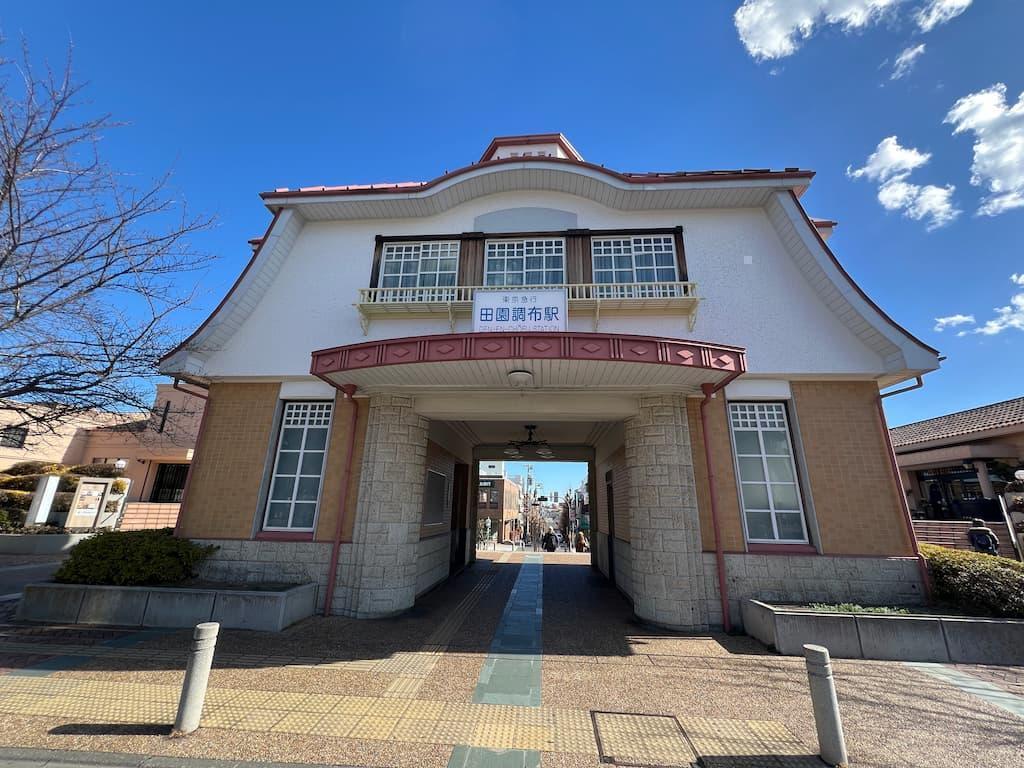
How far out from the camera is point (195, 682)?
3680 mm

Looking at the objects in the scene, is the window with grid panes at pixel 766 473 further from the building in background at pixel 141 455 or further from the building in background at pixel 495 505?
the building in background at pixel 495 505

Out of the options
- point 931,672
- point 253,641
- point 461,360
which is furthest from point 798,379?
point 253,641

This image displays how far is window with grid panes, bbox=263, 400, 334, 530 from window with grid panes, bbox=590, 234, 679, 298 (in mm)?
6781

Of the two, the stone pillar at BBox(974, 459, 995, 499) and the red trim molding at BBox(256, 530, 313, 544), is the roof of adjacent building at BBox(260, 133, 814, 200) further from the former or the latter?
the stone pillar at BBox(974, 459, 995, 499)

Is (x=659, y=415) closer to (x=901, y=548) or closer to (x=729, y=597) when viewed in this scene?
(x=729, y=597)

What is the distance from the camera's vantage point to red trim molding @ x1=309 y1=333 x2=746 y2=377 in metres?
6.24

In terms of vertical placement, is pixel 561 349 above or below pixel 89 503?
above

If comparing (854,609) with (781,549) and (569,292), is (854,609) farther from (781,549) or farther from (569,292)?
(569,292)

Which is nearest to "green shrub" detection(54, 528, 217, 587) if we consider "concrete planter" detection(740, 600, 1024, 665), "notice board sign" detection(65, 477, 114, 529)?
"concrete planter" detection(740, 600, 1024, 665)

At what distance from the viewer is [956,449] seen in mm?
13328

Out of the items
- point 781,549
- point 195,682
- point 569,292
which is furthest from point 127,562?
point 781,549

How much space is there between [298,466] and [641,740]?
761 centimetres

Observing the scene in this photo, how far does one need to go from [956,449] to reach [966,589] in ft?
33.4

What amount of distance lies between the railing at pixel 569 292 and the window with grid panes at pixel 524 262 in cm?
77
